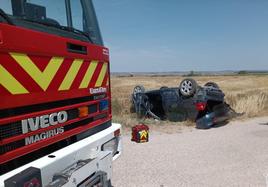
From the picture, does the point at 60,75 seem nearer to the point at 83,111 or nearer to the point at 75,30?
the point at 83,111

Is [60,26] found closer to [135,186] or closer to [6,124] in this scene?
[6,124]

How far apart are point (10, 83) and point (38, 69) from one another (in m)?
0.31

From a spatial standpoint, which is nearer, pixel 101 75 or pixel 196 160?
pixel 101 75

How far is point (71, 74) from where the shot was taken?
2.61 m

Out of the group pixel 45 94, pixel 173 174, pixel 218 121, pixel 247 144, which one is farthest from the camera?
pixel 218 121

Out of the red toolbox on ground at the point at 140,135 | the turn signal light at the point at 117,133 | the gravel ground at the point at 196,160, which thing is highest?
the turn signal light at the point at 117,133

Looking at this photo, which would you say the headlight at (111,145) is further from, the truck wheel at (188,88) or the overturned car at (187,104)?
the truck wheel at (188,88)

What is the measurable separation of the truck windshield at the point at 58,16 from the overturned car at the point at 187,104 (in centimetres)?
593

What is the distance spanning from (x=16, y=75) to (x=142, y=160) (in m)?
4.01

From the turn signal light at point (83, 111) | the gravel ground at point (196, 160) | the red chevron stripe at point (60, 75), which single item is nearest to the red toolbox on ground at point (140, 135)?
the gravel ground at point (196, 160)

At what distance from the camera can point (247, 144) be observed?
21.7 feet

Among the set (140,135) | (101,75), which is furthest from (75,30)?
(140,135)

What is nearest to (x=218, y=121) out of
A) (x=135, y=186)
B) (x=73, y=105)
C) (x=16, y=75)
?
(x=135, y=186)

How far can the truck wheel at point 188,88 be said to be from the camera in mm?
8766
